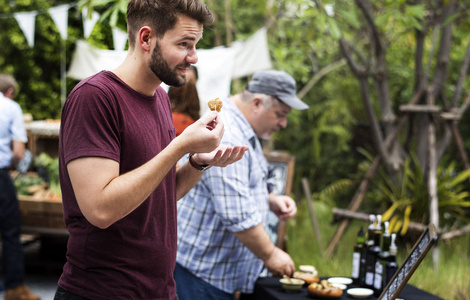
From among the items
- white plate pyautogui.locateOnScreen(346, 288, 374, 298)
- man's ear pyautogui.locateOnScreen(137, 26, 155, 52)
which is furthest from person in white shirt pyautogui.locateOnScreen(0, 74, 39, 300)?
man's ear pyautogui.locateOnScreen(137, 26, 155, 52)

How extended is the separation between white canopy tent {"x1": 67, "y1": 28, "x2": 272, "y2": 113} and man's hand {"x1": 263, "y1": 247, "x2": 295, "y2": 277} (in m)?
3.11

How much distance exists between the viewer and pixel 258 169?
2.93 meters

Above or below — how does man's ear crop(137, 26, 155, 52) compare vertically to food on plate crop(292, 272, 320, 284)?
above

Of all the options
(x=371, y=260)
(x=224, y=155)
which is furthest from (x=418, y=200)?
(x=224, y=155)

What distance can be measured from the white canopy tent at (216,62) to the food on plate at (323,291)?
3.36m

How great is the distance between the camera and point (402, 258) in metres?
5.30

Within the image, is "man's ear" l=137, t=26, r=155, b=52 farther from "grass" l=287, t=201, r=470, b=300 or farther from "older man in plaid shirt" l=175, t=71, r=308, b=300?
"grass" l=287, t=201, r=470, b=300

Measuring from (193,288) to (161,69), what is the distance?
1.46 metres

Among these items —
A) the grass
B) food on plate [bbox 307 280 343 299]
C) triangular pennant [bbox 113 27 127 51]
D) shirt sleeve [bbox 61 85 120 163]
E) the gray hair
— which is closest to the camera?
shirt sleeve [bbox 61 85 120 163]

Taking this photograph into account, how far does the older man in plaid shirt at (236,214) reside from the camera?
2.72 meters

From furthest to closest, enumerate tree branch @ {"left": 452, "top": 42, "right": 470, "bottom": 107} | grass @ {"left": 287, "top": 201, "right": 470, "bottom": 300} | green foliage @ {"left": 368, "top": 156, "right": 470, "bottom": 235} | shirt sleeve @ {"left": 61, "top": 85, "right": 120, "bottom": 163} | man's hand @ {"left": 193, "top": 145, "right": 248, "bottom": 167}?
tree branch @ {"left": 452, "top": 42, "right": 470, "bottom": 107} < green foliage @ {"left": 368, "top": 156, "right": 470, "bottom": 235} < grass @ {"left": 287, "top": 201, "right": 470, "bottom": 300} < man's hand @ {"left": 193, "top": 145, "right": 248, "bottom": 167} < shirt sleeve @ {"left": 61, "top": 85, "right": 120, "bottom": 163}

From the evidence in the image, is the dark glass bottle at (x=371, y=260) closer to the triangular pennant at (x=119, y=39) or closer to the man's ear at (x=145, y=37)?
the man's ear at (x=145, y=37)

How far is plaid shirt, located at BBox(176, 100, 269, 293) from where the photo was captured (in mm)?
2701

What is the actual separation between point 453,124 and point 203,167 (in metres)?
4.61
